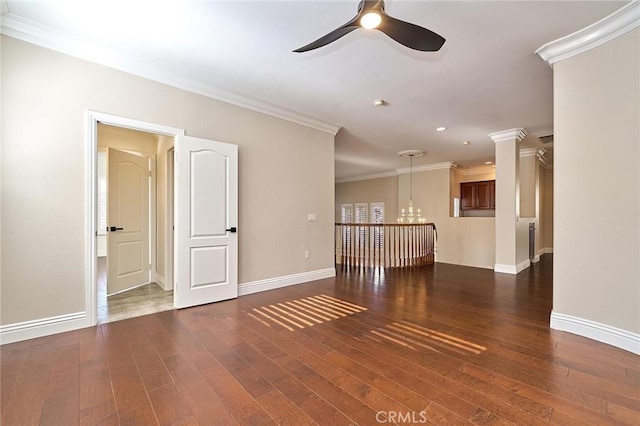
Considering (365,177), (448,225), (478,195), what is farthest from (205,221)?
(478,195)

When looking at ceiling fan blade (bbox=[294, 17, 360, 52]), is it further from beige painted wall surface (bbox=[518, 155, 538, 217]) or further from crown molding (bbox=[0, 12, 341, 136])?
beige painted wall surface (bbox=[518, 155, 538, 217])

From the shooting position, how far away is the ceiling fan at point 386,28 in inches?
71.5

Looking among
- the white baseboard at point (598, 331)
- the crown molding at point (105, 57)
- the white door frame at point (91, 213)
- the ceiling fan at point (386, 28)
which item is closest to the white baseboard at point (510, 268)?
the white baseboard at point (598, 331)

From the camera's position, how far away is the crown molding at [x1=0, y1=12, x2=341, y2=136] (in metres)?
2.51

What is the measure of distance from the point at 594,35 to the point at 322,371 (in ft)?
12.2

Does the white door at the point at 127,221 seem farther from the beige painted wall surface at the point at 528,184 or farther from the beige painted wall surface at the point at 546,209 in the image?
the beige painted wall surface at the point at 546,209

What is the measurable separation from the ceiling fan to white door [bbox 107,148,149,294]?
368 cm

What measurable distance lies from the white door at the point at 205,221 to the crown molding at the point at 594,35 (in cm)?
368

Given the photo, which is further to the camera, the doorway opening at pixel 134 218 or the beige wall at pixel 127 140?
the beige wall at pixel 127 140

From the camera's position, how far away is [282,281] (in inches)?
176

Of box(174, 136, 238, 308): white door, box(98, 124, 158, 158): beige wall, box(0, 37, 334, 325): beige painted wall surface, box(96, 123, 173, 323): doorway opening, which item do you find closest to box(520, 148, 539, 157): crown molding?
box(174, 136, 238, 308): white door

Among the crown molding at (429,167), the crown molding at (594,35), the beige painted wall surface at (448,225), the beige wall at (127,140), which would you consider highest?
the crown molding at (594,35)

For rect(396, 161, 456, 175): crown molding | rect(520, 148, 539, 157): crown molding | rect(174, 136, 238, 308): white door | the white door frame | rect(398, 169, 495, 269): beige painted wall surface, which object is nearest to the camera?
the white door frame

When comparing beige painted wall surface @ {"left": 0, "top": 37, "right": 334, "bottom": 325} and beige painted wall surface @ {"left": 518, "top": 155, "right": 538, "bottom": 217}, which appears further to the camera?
beige painted wall surface @ {"left": 518, "top": 155, "right": 538, "bottom": 217}
